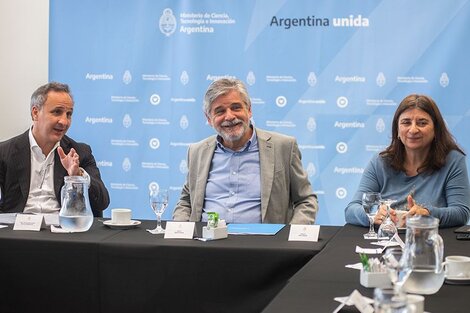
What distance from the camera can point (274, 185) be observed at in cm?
356

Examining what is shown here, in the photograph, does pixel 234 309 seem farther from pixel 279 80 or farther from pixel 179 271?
pixel 279 80

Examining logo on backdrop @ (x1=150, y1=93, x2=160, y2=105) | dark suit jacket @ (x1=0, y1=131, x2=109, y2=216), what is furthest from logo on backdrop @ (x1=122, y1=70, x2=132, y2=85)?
dark suit jacket @ (x1=0, y1=131, x2=109, y2=216)

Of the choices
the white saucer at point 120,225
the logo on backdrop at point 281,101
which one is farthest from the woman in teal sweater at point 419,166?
the logo on backdrop at point 281,101

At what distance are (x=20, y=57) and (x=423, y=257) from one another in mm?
4323

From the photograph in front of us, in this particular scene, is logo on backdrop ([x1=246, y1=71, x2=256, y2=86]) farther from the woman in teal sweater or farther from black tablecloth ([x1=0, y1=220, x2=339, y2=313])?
black tablecloth ([x1=0, y1=220, x2=339, y2=313])

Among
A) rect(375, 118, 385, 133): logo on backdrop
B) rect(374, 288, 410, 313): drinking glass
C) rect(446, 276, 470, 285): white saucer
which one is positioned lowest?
rect(446, 276, 470, 285): white saucer

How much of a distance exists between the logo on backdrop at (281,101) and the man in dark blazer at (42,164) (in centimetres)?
160

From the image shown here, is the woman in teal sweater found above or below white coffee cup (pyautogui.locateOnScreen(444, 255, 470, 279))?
above

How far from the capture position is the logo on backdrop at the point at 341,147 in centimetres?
486

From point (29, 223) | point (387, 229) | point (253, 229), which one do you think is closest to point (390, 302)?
point (387, 229)

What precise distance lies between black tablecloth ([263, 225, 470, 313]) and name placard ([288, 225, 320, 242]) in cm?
19

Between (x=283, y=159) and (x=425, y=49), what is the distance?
1653mm

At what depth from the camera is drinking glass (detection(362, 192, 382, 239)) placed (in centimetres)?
280

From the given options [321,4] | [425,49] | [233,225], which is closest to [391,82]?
[425,49]
